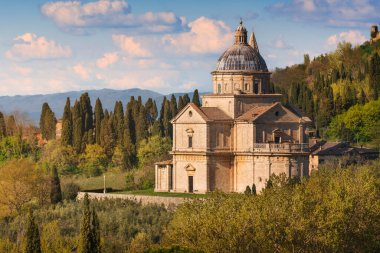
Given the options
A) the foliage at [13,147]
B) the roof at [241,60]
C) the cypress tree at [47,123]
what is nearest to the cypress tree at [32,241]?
the roof at [241,60]

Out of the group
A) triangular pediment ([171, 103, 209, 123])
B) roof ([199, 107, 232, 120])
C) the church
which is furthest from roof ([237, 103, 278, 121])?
triangular pediment ([171, 103, 209, 123])

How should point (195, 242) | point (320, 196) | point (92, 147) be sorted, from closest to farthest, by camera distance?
1. point (195, 242)
2. point (320, 196)
3. point (92, 147)

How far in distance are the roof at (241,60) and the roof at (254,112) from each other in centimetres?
272

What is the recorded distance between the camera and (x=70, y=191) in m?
68.4

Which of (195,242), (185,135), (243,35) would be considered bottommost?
(195,242)

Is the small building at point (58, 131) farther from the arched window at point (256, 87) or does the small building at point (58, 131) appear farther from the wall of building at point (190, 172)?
the arched window at point (256, 87)

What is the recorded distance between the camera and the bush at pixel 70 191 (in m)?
67.9

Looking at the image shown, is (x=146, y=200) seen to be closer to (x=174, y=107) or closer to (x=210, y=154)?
(x=210, y=154)

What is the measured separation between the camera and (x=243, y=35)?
228 feet

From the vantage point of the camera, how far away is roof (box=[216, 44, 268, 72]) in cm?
6725

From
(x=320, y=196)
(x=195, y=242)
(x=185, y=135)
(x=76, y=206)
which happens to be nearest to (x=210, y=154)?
(x=185, y=135)

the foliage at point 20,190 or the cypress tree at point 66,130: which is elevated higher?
the cypress tree at point 66,130

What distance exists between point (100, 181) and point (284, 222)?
33328 mm

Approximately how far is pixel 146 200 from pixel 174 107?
27.4m
